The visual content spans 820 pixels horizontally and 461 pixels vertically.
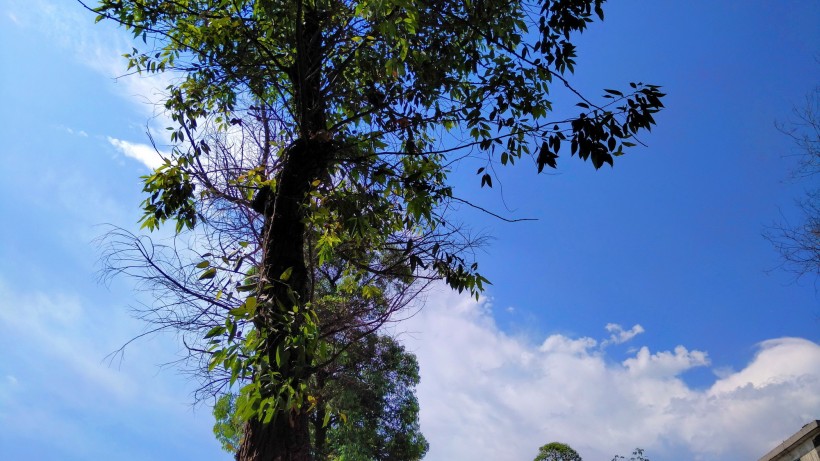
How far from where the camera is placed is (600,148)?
3.92m

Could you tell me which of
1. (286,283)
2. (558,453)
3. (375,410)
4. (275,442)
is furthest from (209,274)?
(558,453)

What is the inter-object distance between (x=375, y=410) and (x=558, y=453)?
7.50 metres

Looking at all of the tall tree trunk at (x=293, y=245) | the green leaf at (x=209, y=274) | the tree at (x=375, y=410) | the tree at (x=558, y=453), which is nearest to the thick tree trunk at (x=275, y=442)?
the tall tree trunk at (x=293, y=245)

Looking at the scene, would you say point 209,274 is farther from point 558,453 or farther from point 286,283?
point 558,453

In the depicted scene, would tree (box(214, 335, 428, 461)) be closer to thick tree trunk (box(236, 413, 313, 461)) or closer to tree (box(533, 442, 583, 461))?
tree (box(533, 442, 583, 461))

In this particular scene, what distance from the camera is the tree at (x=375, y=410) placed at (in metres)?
14.0

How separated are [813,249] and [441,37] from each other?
731cm

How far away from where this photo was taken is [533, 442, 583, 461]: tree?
60.8ft

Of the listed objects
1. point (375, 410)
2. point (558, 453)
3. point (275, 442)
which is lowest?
point (275, 442)

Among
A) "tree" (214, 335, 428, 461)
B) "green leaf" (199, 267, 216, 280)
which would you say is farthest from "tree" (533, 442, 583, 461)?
"green leaf" (199, 267, 216, 280)

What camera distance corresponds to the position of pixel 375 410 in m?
14.7

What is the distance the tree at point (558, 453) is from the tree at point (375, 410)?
5.56 m

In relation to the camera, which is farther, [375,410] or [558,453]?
[558,453]

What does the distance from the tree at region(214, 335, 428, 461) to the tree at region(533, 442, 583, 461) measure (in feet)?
18.2
